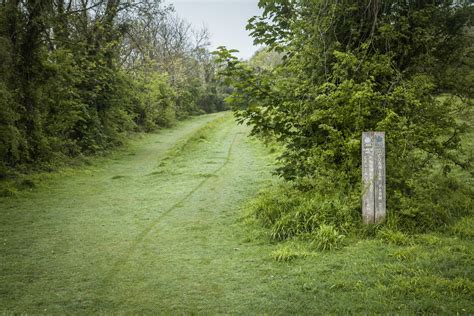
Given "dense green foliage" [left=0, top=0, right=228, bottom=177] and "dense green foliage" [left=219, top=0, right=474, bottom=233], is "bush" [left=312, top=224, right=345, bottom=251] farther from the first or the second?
"dense green foliage" [left=0, top=0, right=228, bottom=177]

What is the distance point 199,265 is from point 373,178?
2.99 m

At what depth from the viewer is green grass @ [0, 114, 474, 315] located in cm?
431

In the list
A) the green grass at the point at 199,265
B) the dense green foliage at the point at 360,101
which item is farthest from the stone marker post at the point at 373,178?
the green grass at the point at 199,265

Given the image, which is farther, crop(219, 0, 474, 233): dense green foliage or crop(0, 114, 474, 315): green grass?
crop(219, 0, 474, 233): dense green foliage

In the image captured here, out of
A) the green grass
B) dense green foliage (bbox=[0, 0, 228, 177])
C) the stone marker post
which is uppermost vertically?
dense green foliage (bbox=[0, 0, 228, 177])

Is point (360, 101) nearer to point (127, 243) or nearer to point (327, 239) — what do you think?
point (327, 239)

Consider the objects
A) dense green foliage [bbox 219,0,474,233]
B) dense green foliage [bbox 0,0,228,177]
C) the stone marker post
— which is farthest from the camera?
dense green foliage [bbox 0,0,228,177]

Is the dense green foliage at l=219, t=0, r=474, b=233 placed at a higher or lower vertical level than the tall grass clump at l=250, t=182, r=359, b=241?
higher

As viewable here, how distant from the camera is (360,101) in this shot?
21.8 ft

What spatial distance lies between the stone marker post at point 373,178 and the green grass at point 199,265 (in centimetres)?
40

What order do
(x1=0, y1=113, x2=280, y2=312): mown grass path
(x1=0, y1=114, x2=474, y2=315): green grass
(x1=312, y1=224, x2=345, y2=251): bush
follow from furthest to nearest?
1. (x1=312, y1=224, x2=345, y2=251): bush
2. (x1=0, y1=113, x2=280, y2=312): mown grass path
3. (x1=0, y1=114, x2=474, y2=315): green grass

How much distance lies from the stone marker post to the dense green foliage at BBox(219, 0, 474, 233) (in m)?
0.19

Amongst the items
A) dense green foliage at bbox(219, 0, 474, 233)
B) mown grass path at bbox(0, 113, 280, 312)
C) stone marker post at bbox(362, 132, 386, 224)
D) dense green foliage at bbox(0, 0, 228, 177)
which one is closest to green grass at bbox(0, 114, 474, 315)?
mown grass path at bbox(0, 113, 280, 312)

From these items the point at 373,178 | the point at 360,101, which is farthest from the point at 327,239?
the point at 360,101
